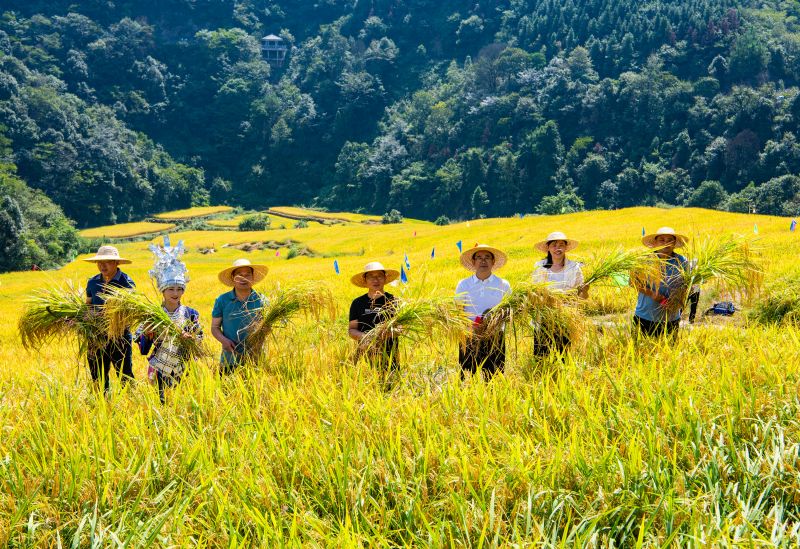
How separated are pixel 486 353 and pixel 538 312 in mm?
589

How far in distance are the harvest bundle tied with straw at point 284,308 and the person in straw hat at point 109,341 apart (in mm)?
1184

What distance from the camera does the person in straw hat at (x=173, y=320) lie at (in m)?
5.95

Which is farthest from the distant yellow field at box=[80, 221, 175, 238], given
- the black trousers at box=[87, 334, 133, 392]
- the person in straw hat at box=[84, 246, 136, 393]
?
the black trousers at box=[87, 334, 133, 392]

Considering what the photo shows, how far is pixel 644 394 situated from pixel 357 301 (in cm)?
273

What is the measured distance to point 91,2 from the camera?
524ft

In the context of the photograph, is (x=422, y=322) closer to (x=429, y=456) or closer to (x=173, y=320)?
(x=429, y=456)

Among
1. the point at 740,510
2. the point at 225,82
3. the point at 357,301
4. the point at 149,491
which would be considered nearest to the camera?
the point at 740,510

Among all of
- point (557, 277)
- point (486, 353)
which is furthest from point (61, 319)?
point (557, 277)

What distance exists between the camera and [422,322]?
218 inches

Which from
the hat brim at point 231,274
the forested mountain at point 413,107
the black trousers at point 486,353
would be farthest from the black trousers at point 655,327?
the forested mountain at point 413,107

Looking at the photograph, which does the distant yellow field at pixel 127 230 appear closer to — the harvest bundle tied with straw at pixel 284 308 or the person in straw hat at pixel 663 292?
the harvest bundle tied with straw at pixel 284 308

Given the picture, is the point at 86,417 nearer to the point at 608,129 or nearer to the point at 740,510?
the point at 740,510

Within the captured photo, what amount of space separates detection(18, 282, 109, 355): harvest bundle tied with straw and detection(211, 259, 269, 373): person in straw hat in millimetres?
1001

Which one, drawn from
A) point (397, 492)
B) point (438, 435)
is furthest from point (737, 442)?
point (397, 492)
